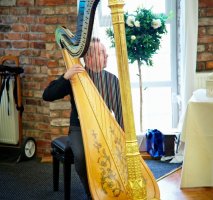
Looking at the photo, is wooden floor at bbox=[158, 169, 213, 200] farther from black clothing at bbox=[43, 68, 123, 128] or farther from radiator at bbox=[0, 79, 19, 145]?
radiator at bbox=[0, 79, 19, 145]

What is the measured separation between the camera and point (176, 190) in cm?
262

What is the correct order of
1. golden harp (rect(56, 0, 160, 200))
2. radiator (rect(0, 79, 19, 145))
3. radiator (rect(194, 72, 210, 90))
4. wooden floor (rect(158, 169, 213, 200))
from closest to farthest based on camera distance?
golden harp (rect(56, 0, 160, 200)) → wooden floor (rect(158, 169, 213, 200)) → radiator (rect(194, 72, 210, 90)) → radiator (rect(0, 79, 19, 145))

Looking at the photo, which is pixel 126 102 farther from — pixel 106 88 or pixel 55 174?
pixel 55 174

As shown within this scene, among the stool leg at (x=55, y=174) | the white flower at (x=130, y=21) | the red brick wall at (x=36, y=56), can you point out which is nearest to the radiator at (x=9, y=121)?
the red brick wall at (x=36, y=56)

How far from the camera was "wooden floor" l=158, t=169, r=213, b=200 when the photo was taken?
8.20 ft

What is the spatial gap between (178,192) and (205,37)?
1.44 metres

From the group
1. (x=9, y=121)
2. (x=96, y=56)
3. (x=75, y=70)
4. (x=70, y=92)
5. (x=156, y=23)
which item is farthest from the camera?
(x=9, y=121)

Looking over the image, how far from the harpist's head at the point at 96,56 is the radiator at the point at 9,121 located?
5.19ft

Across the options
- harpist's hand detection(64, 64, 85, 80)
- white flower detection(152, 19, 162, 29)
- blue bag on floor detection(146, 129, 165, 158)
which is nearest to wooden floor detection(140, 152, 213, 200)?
blue bag on floor detection(146, 129, 165, 158)

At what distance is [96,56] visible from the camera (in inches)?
76.2

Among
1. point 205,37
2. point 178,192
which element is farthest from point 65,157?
point 205,37

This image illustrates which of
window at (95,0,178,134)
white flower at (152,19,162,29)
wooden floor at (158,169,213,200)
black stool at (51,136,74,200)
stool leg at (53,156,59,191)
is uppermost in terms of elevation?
white flower at (152,19,162,29)

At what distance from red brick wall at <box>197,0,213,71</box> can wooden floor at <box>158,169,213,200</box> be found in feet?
3.69

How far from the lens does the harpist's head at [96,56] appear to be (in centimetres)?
187
